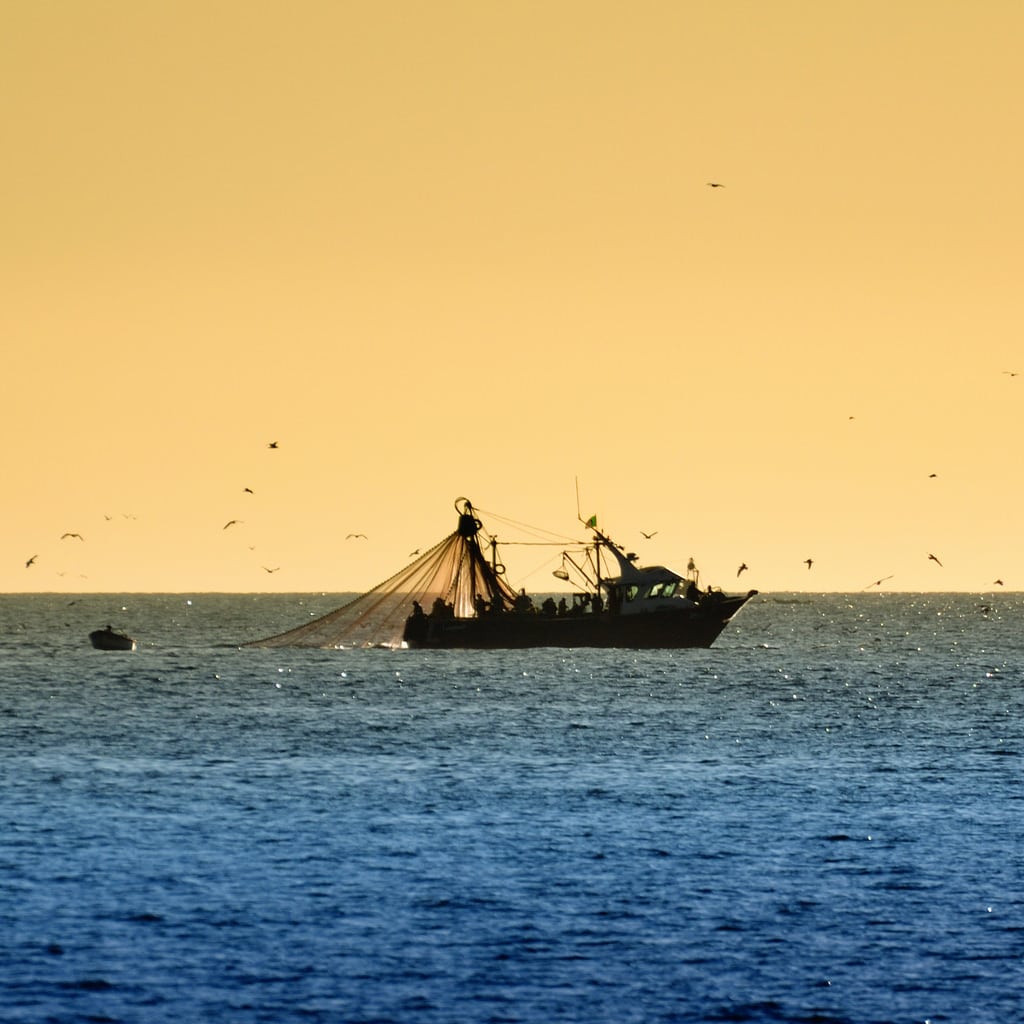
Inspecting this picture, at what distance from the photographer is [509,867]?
44688 mm

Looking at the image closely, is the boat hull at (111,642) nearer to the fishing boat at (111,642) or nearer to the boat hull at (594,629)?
the fishing boat at (111,642)

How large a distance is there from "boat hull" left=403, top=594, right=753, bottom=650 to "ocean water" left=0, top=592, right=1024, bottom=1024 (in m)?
50.6

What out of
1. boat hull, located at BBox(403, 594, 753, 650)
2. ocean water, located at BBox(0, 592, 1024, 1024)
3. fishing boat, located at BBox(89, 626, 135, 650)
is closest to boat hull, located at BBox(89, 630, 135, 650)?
fishing boat, located at BBox(89, 626, 135, 650)

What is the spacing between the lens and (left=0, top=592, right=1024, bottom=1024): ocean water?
32875mm

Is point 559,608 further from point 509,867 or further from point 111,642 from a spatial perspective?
point 509,867

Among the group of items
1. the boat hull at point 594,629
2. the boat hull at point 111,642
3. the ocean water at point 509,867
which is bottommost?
the ocean water at point 509,867

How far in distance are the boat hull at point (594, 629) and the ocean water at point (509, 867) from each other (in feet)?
166

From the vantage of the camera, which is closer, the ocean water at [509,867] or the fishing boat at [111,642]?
the ocean water at [509,867]

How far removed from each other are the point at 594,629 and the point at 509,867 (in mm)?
100275

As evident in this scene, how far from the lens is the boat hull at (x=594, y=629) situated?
14362 cm

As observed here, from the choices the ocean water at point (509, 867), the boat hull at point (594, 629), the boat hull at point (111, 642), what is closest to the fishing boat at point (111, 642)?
the boat hull at point (111, 642)

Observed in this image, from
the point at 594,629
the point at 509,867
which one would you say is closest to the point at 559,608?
the point at 594,629

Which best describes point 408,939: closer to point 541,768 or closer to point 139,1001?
point 139,1001

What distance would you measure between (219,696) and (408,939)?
238ft
